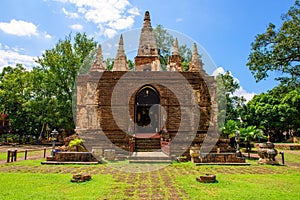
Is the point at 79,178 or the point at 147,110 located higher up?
the point at 147,110

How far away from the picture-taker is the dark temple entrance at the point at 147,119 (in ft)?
48.9

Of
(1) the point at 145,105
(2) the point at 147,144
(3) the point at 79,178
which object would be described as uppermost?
(1) the point at 145,105

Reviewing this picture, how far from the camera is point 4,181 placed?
7.68 metres

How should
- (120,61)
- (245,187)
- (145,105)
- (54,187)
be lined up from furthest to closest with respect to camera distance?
1. (120,61)
2. (145,105)
3. (245,187)
4. (54,187)

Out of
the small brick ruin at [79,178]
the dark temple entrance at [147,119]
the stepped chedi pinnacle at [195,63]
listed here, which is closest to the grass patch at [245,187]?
the small brick ruin at [79,178]

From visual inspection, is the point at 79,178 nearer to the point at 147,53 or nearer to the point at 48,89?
the point at 147,53

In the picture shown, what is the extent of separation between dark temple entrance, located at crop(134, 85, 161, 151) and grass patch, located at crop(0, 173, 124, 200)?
250 inches

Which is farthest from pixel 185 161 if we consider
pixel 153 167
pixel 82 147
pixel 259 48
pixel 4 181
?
pixel 259 48

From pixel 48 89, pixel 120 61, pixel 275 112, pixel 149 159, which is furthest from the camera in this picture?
pixel 275 112

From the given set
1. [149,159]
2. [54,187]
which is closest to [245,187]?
[54,187]

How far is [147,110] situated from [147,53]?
15.5 ft

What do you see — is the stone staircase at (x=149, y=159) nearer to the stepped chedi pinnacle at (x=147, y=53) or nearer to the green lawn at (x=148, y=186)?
the green lawn at (x=148, y=186)

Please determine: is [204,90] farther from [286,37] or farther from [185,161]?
[286,37]

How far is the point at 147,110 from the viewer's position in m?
18.8
